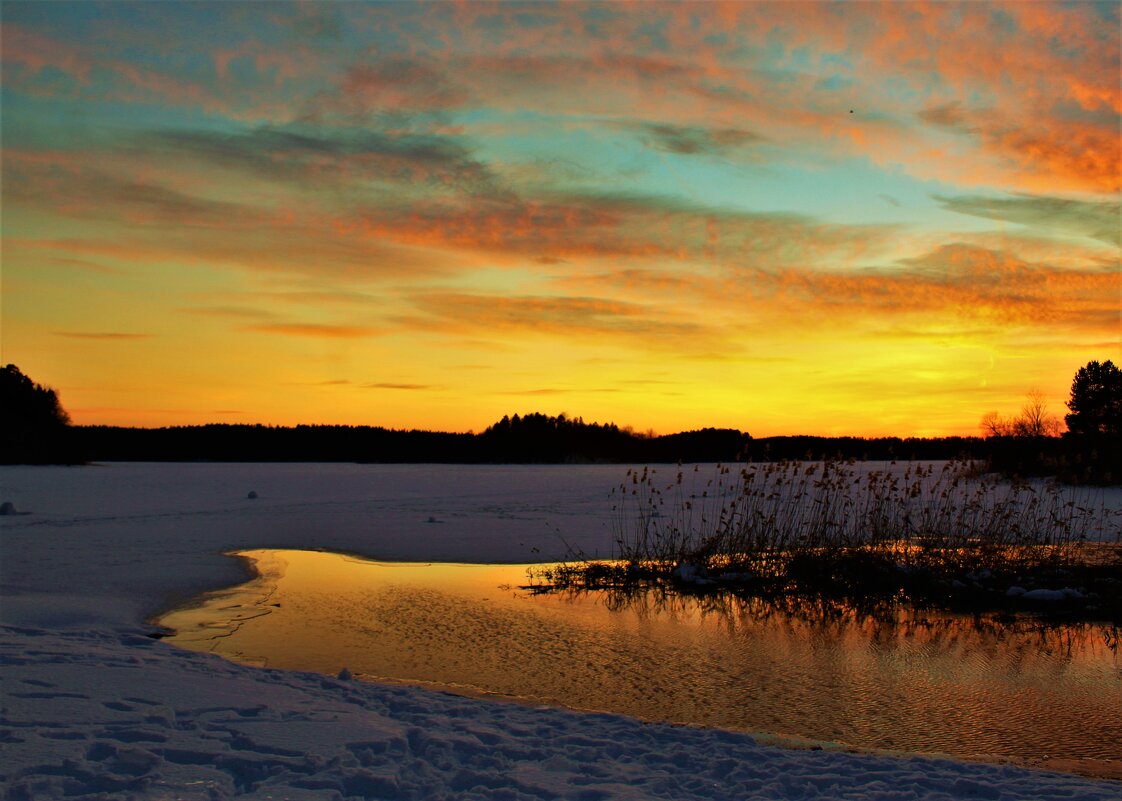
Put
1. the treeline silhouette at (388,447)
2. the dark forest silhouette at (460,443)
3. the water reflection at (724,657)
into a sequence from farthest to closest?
the treeline silhouette at (388,447) < the dark forest silhouette at (460,443) < the water reflection at (724,657)

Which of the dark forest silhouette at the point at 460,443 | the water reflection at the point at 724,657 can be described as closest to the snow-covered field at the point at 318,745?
the water reflection at the point at 724,657

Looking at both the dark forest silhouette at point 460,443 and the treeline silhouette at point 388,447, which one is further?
the treeline silhouette at point 388,447

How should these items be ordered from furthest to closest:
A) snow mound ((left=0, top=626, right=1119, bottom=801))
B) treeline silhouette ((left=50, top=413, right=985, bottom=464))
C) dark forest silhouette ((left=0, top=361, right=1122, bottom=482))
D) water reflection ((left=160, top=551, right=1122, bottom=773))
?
1. treeline silhouette ((left=50, top=413, right=985, bottom=464))
2. dark forest silhouette ((left=0, top=361, right=1122, bottom=482))
3. water reflection ((left=160, top=551, right=1122, bottom=773))
4. snow mound ((left=0, top=626, right=1119, bottom=801))

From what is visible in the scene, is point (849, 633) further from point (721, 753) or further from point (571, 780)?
point (571, 780)

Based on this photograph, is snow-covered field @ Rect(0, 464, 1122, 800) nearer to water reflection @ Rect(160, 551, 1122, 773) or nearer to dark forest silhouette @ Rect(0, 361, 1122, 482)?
water reflection @ Rect(160, 551, 1122, 773)

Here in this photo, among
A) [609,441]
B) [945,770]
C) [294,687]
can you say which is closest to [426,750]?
[294,687]

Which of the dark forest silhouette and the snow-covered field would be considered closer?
the snow-covered field

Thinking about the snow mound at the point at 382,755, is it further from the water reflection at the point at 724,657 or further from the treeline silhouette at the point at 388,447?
the treeline silhouette at the point at 388,447

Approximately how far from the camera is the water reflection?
5.43 meters

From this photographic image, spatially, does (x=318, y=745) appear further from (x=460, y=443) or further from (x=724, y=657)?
(x=460, y=443)

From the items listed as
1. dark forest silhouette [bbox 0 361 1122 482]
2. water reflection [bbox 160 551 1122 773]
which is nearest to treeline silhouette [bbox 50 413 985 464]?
dark forest silhouette [bbox 0 361 1122 482]

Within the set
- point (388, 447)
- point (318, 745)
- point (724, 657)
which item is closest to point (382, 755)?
point (318, 745)

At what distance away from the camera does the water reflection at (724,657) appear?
5.43 metres

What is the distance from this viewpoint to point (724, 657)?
716 centimetres
